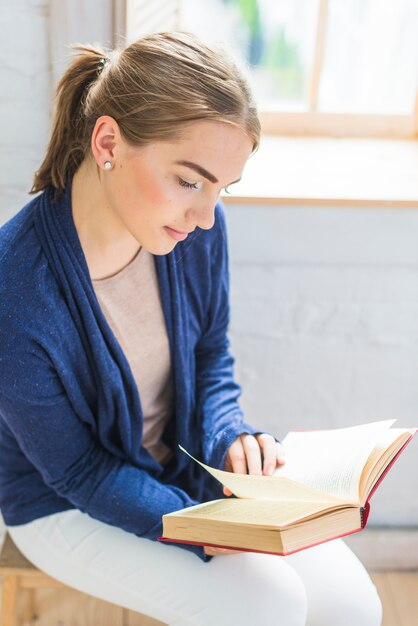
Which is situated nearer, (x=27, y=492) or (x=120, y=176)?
(x=120, y=176)

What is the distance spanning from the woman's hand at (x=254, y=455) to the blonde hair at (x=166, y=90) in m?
0.47

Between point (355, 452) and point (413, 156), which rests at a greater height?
point (413, 156)

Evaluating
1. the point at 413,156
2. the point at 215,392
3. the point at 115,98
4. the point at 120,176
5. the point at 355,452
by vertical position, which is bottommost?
the point at 215,392

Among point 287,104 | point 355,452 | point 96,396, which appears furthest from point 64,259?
point 287,104

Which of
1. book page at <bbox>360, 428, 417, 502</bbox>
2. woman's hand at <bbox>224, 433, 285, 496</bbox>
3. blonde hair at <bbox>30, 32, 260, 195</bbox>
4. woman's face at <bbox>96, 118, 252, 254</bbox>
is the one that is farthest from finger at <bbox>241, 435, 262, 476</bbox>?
blonde hair at <bbox>30, 32, 260, 195</bbox>

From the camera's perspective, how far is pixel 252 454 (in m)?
1.20

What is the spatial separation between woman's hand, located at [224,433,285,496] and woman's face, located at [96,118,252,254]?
0.36m

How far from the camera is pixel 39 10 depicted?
133 cm

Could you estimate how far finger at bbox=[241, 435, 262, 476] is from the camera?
1181 millimetres

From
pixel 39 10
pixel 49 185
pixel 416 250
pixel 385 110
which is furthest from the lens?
pixel 385 110

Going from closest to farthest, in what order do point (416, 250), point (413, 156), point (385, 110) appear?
1. point (416, 250)
2. point (413, 156)
3. point (385, 110)

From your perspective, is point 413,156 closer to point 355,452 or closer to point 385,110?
point 385,110

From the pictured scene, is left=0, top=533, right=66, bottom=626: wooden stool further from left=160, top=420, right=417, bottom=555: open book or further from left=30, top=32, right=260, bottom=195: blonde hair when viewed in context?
left=30, top=32, right=260, bottom=195: blonde hair

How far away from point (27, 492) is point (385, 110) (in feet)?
3.95
